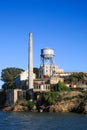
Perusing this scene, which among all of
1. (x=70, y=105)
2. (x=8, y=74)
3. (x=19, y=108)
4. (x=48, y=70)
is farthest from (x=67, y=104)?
(x=8, y=74)

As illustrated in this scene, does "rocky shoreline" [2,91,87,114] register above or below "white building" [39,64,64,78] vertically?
below

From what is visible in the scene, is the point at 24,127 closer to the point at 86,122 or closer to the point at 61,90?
the point at 86,122

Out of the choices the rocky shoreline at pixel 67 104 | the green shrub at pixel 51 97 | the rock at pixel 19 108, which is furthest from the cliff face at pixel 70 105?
the rock at pixel 19 108

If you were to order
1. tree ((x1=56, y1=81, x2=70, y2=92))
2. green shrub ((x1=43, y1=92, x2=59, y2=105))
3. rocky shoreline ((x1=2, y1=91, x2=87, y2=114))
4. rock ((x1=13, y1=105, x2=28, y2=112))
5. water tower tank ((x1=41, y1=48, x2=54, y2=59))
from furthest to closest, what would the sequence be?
1. water tower tank ((x1=41, y1=48, x2=54, y2=59))
2. tree ((x1=56, y1=81, x2=70, y2=92))
3. rock ((x1=13, y1=105, x2=28, y2=112))
4. green shrub ((x1=43, y1=92, x2=59, y2=105))
5. rocky shoreline ((x1=2, y1=91, x2=87, y2=114))

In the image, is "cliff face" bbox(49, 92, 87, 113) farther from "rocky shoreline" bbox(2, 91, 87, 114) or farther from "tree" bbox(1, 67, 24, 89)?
"tree" bbox(1, 67, 24, 89)

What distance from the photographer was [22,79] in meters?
146

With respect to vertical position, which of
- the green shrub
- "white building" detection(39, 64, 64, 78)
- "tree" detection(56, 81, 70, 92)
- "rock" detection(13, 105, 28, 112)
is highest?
"white building" detection(39, 64, 64, 78)

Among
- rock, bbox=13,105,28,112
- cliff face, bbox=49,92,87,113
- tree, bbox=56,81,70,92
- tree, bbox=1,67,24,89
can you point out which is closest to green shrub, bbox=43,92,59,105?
cliff face, bbox=49,92,87,113

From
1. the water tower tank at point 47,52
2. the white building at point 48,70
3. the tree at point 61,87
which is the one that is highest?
the water tower tank at point 47,52

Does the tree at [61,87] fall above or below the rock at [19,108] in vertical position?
above

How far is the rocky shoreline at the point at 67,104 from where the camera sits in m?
108

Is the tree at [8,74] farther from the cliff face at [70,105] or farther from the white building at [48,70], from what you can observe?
the cliff face at [70,105]

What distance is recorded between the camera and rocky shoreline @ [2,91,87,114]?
108188 mm

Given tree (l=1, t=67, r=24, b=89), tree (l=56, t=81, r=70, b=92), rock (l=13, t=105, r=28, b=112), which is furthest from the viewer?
tree (l=1, t=67, r=24, b=89)
